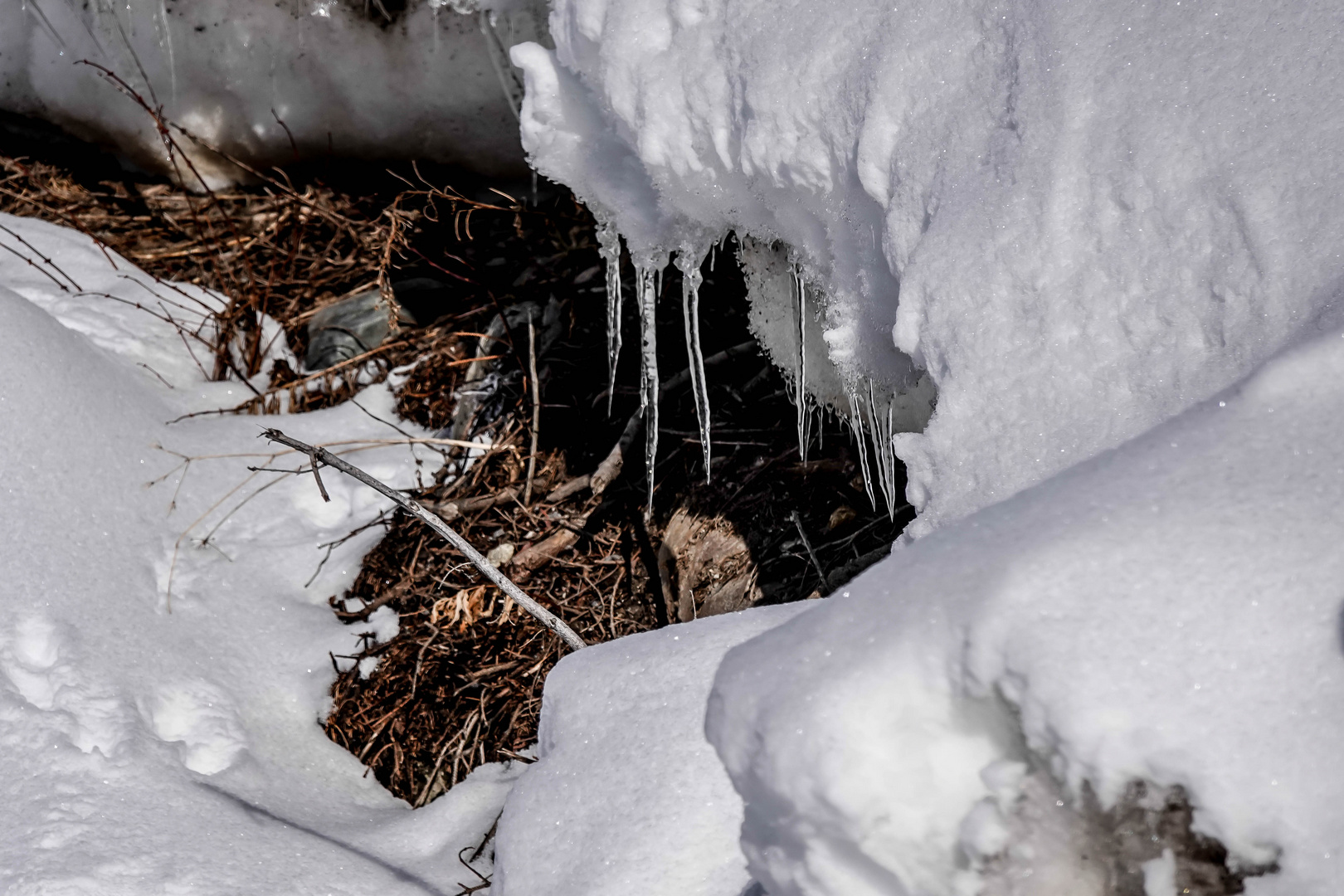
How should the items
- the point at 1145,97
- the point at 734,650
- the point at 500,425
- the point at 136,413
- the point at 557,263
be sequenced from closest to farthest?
the point at 734,650
the point at 1145,97
the point at 136,413
the point at 500,425
the point at 557,263

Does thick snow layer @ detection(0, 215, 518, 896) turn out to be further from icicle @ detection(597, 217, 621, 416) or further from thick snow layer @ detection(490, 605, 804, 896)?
icicle @ detection(597, 217, 621, 416)

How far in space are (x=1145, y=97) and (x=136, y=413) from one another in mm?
2170

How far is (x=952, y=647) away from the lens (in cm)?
78

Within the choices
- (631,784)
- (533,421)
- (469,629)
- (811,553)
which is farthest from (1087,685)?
(533,421)

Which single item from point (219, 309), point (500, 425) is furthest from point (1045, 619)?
point (219, 309)

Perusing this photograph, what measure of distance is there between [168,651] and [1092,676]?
6.02ft

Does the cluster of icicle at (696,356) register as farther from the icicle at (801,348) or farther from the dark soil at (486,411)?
the dark soil at (486,411)

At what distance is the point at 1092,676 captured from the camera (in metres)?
0.74

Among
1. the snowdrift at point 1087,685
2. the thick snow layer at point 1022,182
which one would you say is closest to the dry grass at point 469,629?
the thick snow layer at point 1022,182

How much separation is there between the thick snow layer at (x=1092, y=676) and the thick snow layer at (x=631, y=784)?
29 cm

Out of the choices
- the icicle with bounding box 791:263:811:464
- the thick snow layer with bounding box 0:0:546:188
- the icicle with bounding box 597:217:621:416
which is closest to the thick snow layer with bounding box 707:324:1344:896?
the icicle with bounding box 791:263:811:464

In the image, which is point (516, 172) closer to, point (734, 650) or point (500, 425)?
point (500, 425)

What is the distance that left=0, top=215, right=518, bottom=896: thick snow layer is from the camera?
1686 millimetres

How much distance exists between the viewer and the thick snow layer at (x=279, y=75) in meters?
3.11
